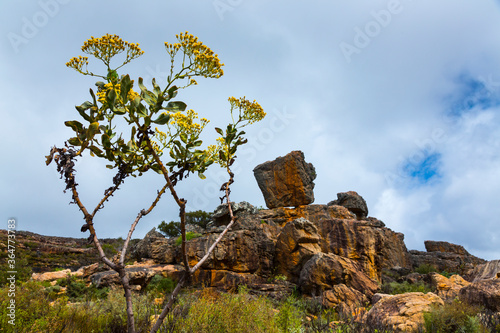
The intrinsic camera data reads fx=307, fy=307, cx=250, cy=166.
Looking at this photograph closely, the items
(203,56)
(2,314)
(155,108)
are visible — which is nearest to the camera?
(155,108)

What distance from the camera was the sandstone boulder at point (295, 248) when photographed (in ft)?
48.7

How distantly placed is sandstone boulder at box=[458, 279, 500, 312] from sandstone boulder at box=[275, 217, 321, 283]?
687 cm

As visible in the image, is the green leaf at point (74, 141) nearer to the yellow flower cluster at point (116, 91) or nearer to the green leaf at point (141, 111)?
the yellow flower cluster at point (116, 91)

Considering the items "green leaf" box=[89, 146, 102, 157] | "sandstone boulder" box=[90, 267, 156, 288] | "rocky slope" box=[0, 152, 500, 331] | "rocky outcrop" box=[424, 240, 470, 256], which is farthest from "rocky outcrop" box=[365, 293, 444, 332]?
"rocky outcrop" box=[424, 240, 470, 256]

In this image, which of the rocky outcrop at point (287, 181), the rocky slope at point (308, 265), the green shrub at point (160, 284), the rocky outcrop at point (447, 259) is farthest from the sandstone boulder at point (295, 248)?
the rocky outcrop at point (447, 259)

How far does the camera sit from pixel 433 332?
19.1 ft

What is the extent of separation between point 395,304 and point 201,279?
30.4ft

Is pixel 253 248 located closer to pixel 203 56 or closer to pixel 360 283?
pixel 360 283

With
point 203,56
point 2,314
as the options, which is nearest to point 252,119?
point 203,56

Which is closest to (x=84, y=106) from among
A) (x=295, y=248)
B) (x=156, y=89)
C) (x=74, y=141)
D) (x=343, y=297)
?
(x=74, y=141)

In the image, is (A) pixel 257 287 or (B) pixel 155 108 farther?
(A) pixel 257 287

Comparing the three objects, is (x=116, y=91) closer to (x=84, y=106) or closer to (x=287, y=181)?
(x=84, y=106)

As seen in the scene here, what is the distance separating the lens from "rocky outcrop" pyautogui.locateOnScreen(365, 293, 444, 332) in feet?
21.3

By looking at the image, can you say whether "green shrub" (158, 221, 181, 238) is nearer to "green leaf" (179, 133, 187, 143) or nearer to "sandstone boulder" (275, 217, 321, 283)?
"sandstone boulder" (275, 217, 321, 283)
